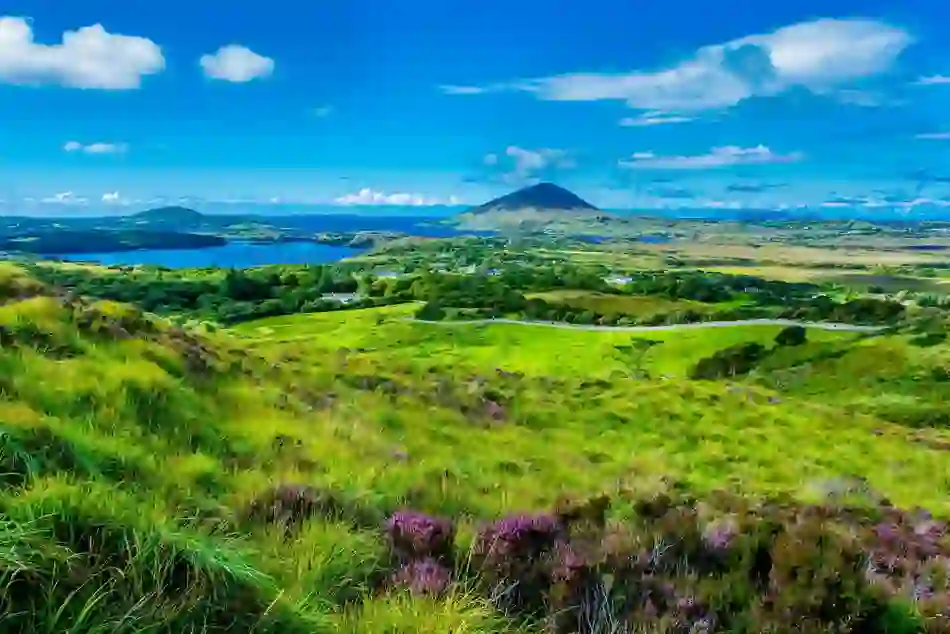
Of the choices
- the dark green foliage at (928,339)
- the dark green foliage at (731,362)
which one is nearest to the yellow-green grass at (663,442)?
the dark green foliage at (731,362)

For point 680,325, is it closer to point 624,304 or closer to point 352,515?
Result: point 624,304

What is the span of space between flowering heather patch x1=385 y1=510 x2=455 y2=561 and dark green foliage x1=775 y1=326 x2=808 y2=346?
294 feet

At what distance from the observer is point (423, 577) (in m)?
5.84

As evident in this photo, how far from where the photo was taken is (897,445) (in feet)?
84.6

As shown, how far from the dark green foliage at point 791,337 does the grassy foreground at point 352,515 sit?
74.8 m

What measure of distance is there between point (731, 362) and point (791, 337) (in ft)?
41.3

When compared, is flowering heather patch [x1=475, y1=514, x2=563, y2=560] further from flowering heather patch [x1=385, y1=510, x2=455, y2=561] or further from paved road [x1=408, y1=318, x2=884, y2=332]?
paved road [x1=408, y1=318, x2=884, y2=332]

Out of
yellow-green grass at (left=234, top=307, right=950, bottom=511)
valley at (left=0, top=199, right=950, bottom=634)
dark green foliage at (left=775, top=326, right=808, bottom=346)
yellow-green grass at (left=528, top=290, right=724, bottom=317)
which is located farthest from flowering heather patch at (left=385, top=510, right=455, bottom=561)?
yellow-green grass at (left=528, top=290, right=724, bottom=317)

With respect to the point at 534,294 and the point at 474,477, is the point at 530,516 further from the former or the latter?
the point at 534,294

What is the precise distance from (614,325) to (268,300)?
6614cm

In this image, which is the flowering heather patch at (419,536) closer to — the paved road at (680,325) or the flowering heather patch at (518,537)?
the flowering heather patch at (518,537)

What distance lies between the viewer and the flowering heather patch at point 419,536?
21.1 ft

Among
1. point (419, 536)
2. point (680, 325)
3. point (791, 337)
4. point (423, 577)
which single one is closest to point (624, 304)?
point (680, 325)

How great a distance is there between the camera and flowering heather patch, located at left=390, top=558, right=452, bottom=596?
5.67 meters
